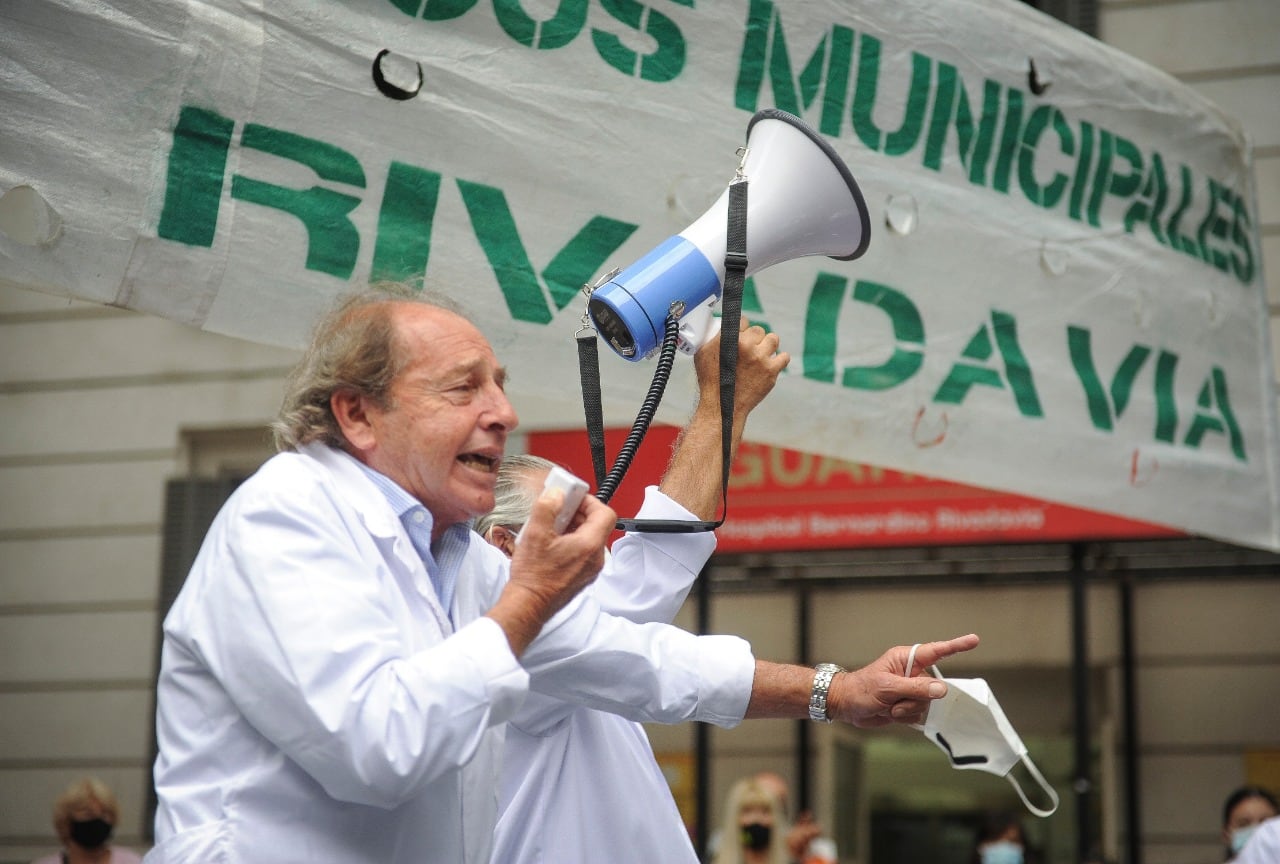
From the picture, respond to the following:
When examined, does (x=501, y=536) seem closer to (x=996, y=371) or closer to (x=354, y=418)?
(x=354, y=418)

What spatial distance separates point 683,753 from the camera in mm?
9805

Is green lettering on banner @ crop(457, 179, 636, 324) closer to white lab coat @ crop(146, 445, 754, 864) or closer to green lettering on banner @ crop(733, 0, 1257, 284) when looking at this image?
green lettering on banner @ crop(733, 0, 1257, 284)

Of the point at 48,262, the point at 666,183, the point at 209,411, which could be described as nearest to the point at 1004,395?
the point at 666,183

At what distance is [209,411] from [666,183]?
7.74 metres

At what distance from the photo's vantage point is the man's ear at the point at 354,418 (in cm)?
221

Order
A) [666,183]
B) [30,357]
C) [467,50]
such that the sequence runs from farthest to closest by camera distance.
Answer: [30,357] < [666,183] < [467,50]

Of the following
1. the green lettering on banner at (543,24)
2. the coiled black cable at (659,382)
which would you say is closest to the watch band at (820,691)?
the coiled black cable at (659,382)

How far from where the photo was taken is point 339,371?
87.6 inches

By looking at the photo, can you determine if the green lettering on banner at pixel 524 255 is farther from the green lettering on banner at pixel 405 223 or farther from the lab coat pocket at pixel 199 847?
the lab coat pocket at pixel 199 847

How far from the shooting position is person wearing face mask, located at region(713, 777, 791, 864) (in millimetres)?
6961

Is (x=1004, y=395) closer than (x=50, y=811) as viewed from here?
Yes

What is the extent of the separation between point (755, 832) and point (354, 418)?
517cm

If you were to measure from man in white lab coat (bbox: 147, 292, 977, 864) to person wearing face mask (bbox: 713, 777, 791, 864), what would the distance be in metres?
4.69

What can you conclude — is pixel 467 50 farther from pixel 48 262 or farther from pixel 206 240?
pixel 48 262
